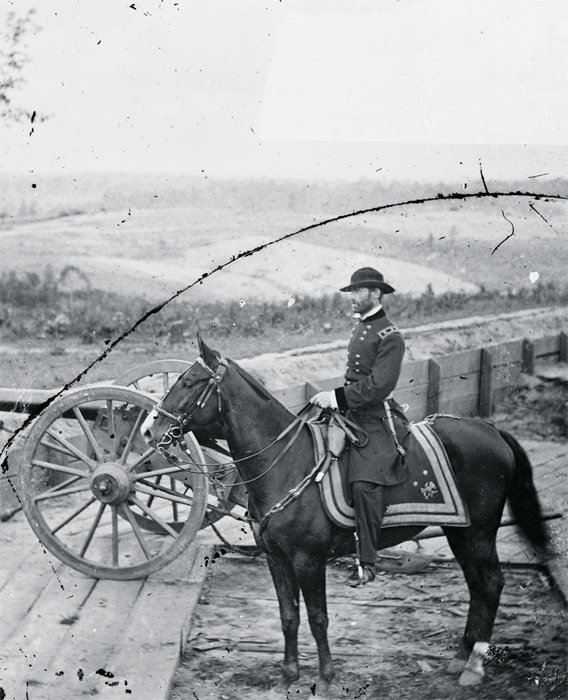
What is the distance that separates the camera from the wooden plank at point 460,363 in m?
4.76

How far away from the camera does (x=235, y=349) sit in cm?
472

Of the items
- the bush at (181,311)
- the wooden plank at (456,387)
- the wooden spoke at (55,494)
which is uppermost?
the bush at (181,311)

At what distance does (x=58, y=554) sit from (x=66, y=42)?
2977mm

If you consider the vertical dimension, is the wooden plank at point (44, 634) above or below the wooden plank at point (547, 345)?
below

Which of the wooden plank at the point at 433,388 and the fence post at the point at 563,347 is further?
the fence post at the point at 563,347

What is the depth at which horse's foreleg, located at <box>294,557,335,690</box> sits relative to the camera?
4.38m

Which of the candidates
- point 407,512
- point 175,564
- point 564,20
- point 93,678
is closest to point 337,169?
point 564,20

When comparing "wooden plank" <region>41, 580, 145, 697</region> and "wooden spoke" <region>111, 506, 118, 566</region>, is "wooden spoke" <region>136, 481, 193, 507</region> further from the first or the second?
"wooden plank" <region>41, 580, 145, 697</region>

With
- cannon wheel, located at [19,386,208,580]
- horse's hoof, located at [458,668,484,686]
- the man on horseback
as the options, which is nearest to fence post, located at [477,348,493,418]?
the man on horseback

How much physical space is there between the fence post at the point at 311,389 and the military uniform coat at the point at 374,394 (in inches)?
12.1

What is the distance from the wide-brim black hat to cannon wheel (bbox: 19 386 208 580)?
4.19 ft

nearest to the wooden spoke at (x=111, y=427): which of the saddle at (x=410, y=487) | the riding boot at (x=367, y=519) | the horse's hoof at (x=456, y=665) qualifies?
the saddle at (x=410, y=487)

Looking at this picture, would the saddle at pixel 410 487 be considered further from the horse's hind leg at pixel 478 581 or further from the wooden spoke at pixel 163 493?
the wooden spoke at pixel 163 493

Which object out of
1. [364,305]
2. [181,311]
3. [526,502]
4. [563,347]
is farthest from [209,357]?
[563,347]
